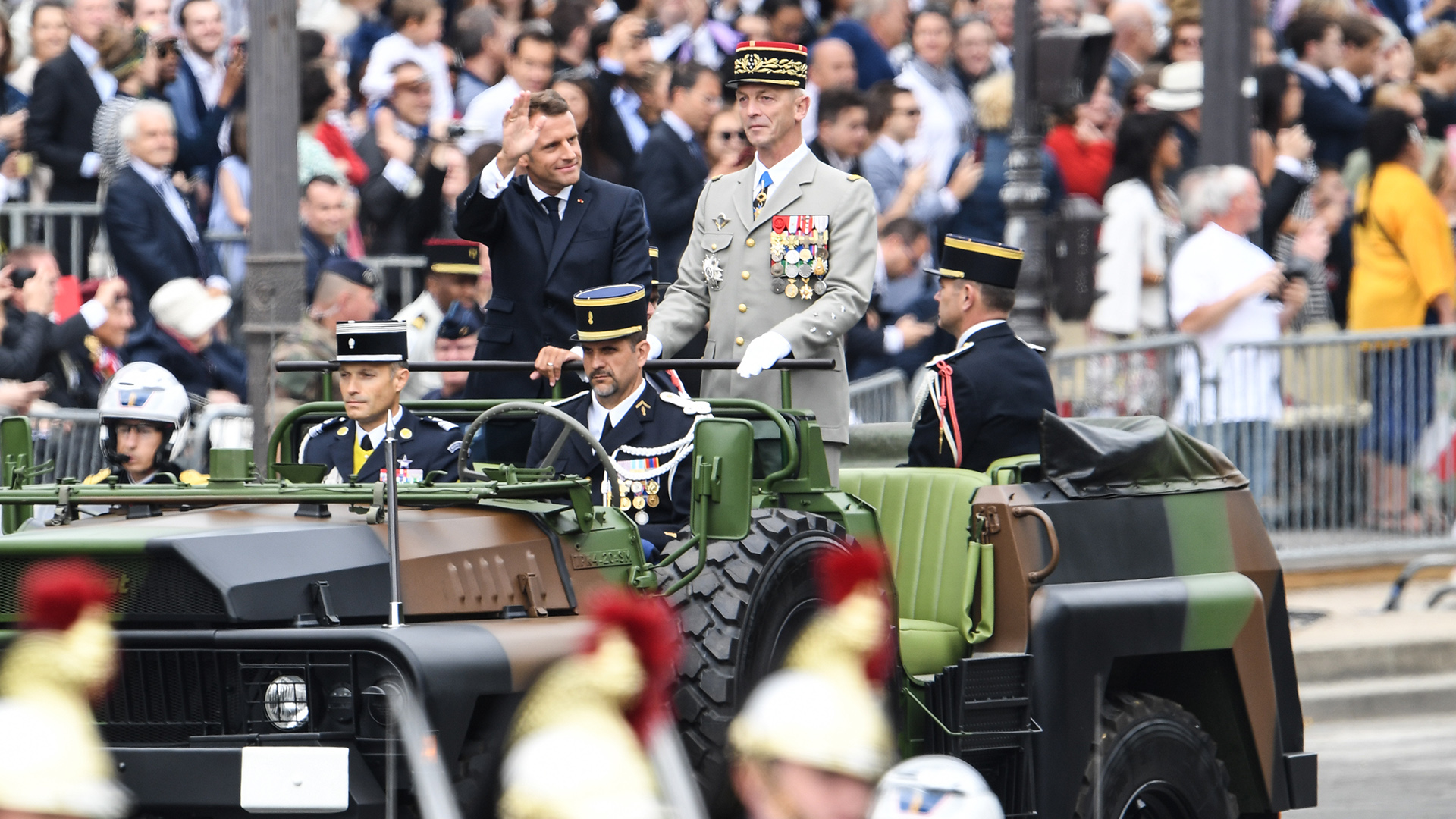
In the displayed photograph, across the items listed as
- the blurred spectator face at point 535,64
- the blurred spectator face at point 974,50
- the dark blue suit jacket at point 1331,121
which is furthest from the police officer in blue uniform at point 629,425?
the dark blue suit jacket at point 1331,121

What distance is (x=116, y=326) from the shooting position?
1174 cm

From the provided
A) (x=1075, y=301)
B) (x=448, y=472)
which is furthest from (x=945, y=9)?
(x=448, y=472)

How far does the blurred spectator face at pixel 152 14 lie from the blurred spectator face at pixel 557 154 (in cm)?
604

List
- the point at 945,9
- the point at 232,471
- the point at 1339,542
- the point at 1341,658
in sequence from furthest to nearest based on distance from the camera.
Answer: the point at 945,9 → the point at 1339,542 → the point at 1341,658 → the point at 232,471

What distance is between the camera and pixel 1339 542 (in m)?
Answer: 14.5

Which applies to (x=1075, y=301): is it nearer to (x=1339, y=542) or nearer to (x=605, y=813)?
(x=1339, y=542)

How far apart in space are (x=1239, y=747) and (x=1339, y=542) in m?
7.15

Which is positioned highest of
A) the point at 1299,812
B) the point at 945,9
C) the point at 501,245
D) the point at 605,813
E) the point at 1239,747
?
the point at 945,9

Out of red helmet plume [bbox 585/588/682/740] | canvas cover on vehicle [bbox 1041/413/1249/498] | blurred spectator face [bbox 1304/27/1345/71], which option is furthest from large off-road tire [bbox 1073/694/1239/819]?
blurred spectator face [bbox 1304/27/1345/71]

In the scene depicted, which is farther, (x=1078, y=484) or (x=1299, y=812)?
(x=1299, y=812)

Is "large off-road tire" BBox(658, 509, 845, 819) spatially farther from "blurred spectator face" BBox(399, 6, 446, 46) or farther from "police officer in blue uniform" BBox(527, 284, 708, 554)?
"blurred spectator face" BBox(399, 6, 446, 46)

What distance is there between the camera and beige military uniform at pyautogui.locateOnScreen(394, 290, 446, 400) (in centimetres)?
1166

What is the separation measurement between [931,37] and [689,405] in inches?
392

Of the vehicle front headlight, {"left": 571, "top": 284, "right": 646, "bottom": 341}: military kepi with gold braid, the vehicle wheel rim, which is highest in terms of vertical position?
{"left": 571, "top": 284, "right": 646, "bottom": 341}: military kepi with gold braid
